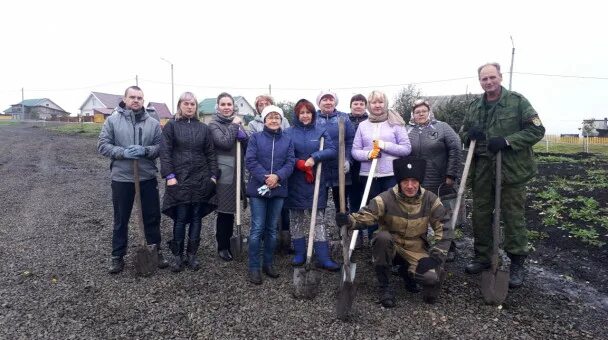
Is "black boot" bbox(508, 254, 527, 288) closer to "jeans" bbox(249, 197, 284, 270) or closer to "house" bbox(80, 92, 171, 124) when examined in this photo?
"jeans" bbox(249, 197, 284, 270)

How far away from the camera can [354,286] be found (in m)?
3.77

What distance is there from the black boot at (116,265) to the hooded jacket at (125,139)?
91 cm

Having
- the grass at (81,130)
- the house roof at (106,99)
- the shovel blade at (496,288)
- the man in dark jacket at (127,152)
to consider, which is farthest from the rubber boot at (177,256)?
the house roof at (106,99)

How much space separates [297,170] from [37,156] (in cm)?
1588

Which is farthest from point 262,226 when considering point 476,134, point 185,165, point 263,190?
point 476,134

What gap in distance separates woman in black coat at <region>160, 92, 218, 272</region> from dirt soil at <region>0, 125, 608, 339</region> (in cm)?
71

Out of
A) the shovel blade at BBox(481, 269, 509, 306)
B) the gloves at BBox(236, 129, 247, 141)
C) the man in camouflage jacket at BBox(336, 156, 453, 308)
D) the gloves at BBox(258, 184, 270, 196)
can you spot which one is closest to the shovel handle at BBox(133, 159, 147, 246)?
the gloves at BBox(236, 129, 247, 141)

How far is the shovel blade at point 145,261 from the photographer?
4.65 meters

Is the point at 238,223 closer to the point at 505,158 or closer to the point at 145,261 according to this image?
the point at 145,261

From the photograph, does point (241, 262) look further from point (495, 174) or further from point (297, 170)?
point (495, 174)

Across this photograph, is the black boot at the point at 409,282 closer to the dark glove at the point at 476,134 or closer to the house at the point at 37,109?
the dark glove at the point at 476,134

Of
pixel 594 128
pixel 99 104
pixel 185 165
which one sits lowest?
pixel 185 165

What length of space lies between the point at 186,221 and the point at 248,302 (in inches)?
54.9

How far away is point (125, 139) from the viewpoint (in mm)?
4734
